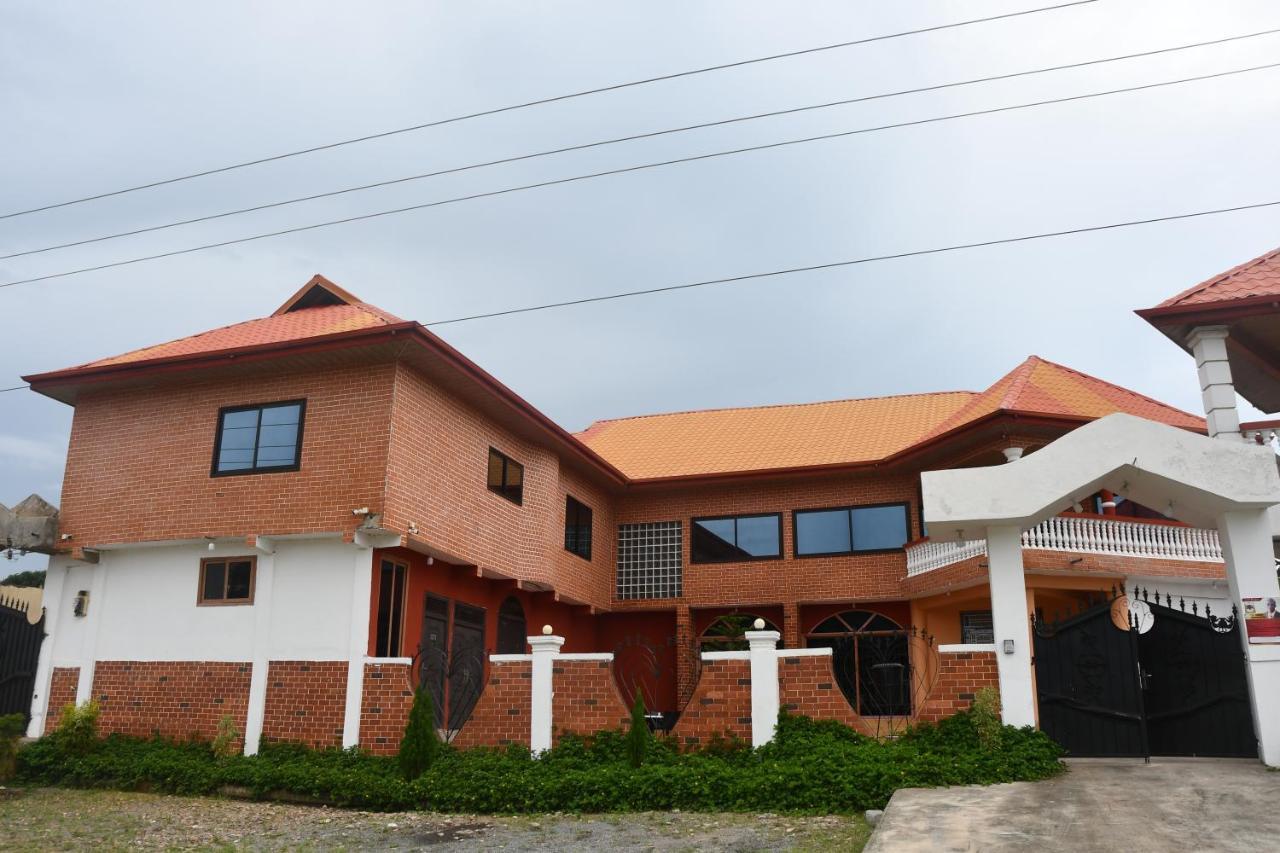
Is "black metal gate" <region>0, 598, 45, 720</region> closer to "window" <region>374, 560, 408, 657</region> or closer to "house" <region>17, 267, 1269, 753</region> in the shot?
"house" <region>17, 267, 1269, 753</region>

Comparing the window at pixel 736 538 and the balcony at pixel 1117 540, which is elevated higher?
the window at pixel 736 538

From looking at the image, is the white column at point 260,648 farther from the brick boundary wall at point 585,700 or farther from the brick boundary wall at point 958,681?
the brick boundary wall at point 958,681

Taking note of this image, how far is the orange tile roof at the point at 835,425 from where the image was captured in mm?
19578

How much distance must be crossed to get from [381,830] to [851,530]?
1344 cm

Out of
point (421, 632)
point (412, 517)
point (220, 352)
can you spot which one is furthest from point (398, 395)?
point (421, 632)

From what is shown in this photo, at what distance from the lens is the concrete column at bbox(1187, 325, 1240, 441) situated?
44.0 ft

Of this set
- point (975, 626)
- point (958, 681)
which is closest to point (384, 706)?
point (958, 681)

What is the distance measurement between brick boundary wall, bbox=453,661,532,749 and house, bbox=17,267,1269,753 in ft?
0.16

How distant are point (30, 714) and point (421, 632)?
555cm

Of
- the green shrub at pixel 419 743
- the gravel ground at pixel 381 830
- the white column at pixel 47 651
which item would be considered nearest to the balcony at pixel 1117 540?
the gravel ground at pixel 381 830

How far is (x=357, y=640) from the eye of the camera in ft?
44.9

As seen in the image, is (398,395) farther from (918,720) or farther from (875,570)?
(875,570)

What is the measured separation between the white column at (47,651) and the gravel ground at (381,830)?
3367 millimetres

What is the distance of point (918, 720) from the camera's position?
37.4 feet
